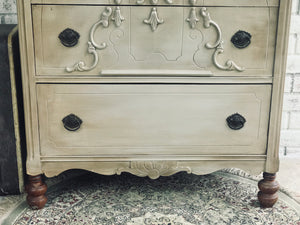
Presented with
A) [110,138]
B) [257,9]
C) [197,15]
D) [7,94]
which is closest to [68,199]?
[110,138]

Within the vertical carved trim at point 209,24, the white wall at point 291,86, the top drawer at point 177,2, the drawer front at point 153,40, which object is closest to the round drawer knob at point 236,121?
the drawer front at point 153,40

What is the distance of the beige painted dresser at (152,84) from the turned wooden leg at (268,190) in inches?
1.8

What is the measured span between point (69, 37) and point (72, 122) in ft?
0.92

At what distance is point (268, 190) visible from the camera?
125cm

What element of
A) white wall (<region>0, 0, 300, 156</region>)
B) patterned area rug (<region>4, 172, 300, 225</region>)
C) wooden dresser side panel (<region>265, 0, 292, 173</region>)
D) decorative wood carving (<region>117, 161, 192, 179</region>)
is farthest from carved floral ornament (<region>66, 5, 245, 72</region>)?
white wall (<region>0, 0, 300, 156</region>)

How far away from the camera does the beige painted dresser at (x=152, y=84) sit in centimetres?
107

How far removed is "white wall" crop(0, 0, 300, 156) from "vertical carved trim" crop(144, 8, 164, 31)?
807mm

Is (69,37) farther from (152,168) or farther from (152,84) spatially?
(152,168)

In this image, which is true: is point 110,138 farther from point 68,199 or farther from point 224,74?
point 224,74

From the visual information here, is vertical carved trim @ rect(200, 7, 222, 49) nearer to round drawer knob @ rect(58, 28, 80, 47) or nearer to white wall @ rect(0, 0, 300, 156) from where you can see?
round drawer knob @ rect(58, 28, 80, 47)

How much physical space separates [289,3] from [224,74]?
29cm

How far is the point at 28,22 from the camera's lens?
3.50 feet

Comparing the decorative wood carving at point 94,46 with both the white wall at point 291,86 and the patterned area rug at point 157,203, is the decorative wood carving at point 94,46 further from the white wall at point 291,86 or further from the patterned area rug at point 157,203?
the white wall at point 291,86

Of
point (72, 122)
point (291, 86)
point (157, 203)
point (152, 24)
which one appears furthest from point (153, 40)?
point (291, 86)
